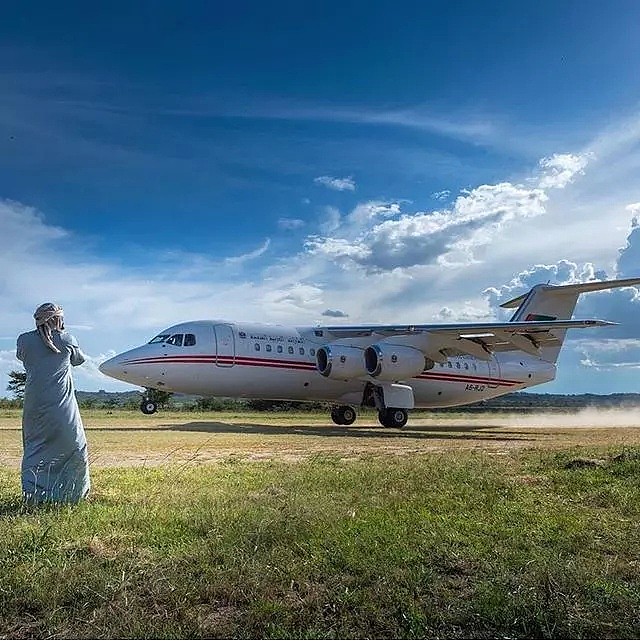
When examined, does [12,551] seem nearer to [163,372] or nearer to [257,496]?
[257,496]

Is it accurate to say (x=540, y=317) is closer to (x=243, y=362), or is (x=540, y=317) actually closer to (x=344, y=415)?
(x=344, y=415)

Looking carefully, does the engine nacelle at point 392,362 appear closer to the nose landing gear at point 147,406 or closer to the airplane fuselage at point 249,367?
the airplane fuselage at point 249,367

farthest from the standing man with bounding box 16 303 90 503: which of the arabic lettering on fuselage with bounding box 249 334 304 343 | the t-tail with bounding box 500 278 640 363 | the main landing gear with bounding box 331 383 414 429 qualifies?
the t-tail with bounding box 500 278 640 363

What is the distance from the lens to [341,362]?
75.8ft

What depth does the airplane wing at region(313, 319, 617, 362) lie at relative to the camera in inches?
896

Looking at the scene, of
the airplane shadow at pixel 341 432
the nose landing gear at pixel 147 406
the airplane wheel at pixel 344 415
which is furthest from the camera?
the airplane wheel at pixel 344 415

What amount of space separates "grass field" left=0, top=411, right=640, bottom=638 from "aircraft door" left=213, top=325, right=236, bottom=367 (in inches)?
596

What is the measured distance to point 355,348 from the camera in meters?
23.7

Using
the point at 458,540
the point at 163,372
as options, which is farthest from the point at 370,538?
the point at 163,372

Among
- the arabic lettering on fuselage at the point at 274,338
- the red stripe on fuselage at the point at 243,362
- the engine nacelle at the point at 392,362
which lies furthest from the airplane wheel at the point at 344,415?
the engine nacelle at the point at 392,362

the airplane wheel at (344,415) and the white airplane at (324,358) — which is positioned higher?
the white airplane at (324,358)

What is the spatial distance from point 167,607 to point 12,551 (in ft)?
5.34

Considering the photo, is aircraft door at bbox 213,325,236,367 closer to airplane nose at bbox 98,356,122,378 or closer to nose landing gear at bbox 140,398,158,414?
airplane nose at bbox 98,356,122,378

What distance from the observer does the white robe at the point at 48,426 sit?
6.15 meters
